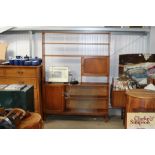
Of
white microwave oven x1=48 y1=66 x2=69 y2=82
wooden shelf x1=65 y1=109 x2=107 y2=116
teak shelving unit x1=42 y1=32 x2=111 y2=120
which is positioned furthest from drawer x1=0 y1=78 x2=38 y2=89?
wooden shelf x1=65 y1=109 x2=107 y2=116

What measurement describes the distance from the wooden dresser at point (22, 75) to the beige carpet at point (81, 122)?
15.1 inches

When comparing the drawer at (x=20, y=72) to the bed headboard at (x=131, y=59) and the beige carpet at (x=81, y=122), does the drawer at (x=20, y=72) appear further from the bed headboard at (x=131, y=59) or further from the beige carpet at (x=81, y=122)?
the bed headboard at (x=131, y=59)

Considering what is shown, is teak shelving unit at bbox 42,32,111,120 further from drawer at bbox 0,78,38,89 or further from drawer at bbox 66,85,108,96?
drawer at bbox 0,78,38,89

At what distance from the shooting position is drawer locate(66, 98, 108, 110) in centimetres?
365

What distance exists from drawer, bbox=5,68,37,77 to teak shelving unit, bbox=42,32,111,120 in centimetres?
22

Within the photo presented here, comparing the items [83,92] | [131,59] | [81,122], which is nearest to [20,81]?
[83,92]

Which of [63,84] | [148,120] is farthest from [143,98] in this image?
[63,84]

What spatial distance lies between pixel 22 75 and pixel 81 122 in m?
1.11

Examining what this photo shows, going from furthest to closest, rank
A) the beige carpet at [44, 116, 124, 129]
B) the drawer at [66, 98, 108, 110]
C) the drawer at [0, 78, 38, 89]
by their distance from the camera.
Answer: the drawer at [66, 98, 108, 110] < the drawer at [0, 78, 38, 89] < the beige carpet at [44, 116, 124, 129]

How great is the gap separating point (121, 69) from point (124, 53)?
0.29 metres

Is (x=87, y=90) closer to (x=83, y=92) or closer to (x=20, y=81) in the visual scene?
(x=83, y=92)

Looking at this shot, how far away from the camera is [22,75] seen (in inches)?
135
